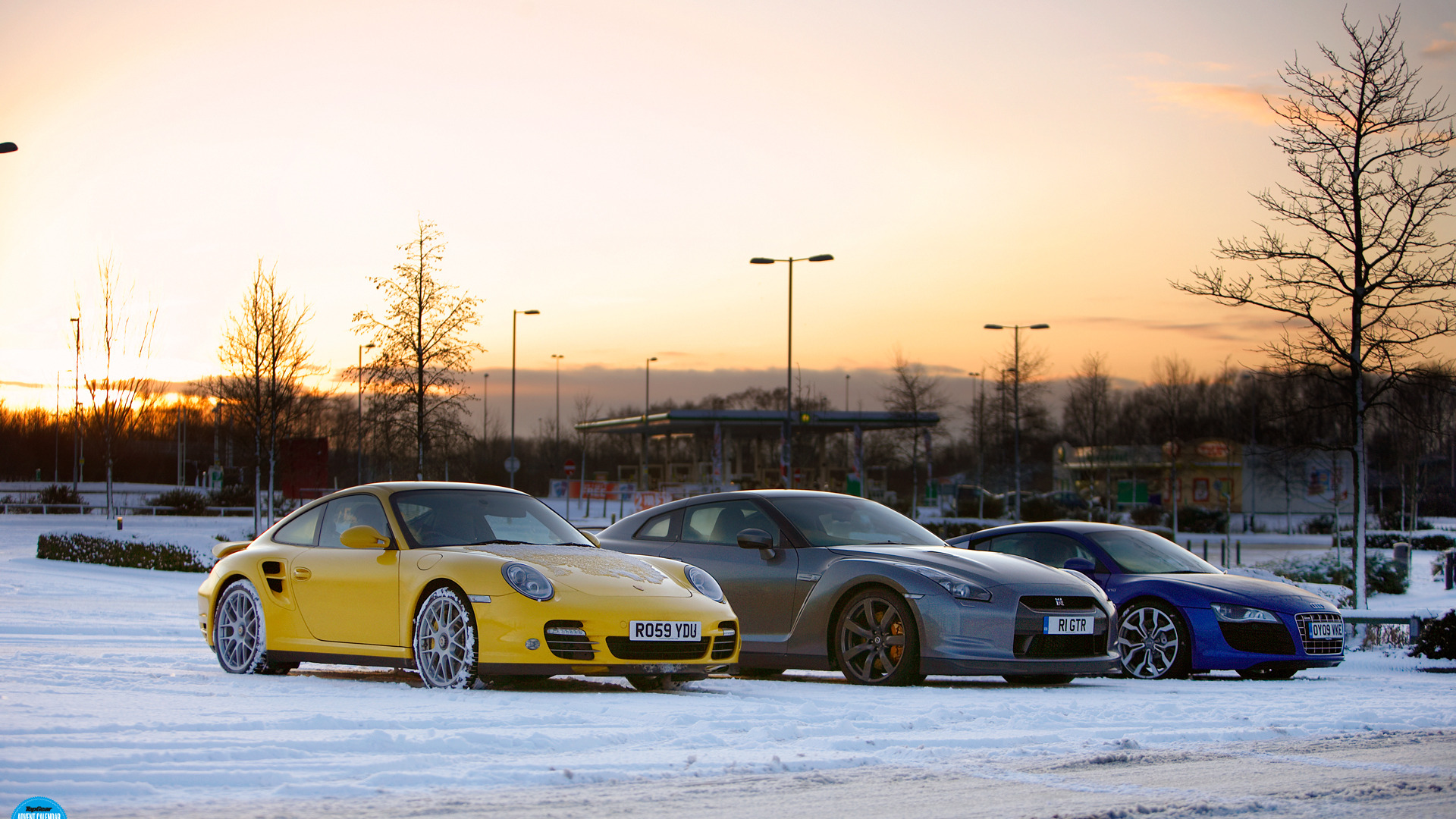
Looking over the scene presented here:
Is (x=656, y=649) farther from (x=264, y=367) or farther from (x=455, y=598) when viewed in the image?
(x=264, y=367)

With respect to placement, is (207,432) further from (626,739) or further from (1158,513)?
(626,739)

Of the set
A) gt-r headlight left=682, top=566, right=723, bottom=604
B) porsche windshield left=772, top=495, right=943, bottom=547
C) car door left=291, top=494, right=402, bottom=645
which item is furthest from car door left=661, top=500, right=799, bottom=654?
car door left=291, top=494, right=402, bottom=645

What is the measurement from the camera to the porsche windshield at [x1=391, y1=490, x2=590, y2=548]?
8.70 meters

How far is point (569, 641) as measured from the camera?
7.74 metres

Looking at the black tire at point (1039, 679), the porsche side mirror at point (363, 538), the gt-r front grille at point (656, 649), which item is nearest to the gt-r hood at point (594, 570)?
the gt-r front grille at point (656, 649)

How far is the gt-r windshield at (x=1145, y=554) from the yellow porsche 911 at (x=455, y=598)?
457cm

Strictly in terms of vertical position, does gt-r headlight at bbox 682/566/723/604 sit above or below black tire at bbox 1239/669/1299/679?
above

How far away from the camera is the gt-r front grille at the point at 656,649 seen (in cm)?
782

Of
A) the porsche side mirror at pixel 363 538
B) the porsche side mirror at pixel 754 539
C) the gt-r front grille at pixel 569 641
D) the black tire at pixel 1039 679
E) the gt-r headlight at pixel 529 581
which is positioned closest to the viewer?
the gt-r front grille at pixel 569 641

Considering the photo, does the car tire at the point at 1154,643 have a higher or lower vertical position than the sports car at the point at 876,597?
lower

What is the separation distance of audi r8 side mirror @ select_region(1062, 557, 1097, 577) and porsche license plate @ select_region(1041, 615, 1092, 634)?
2.07 meters

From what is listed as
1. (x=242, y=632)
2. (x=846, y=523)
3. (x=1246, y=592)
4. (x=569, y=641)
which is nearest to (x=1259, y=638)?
(x=1246, y=592)

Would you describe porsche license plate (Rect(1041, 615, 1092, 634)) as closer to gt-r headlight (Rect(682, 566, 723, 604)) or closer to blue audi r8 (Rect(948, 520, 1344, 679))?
blue audi r8 (Rect(948, 520, 1344, 679))

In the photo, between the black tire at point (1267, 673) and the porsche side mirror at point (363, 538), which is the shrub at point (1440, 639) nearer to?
the black tire at point (1267, 673)
